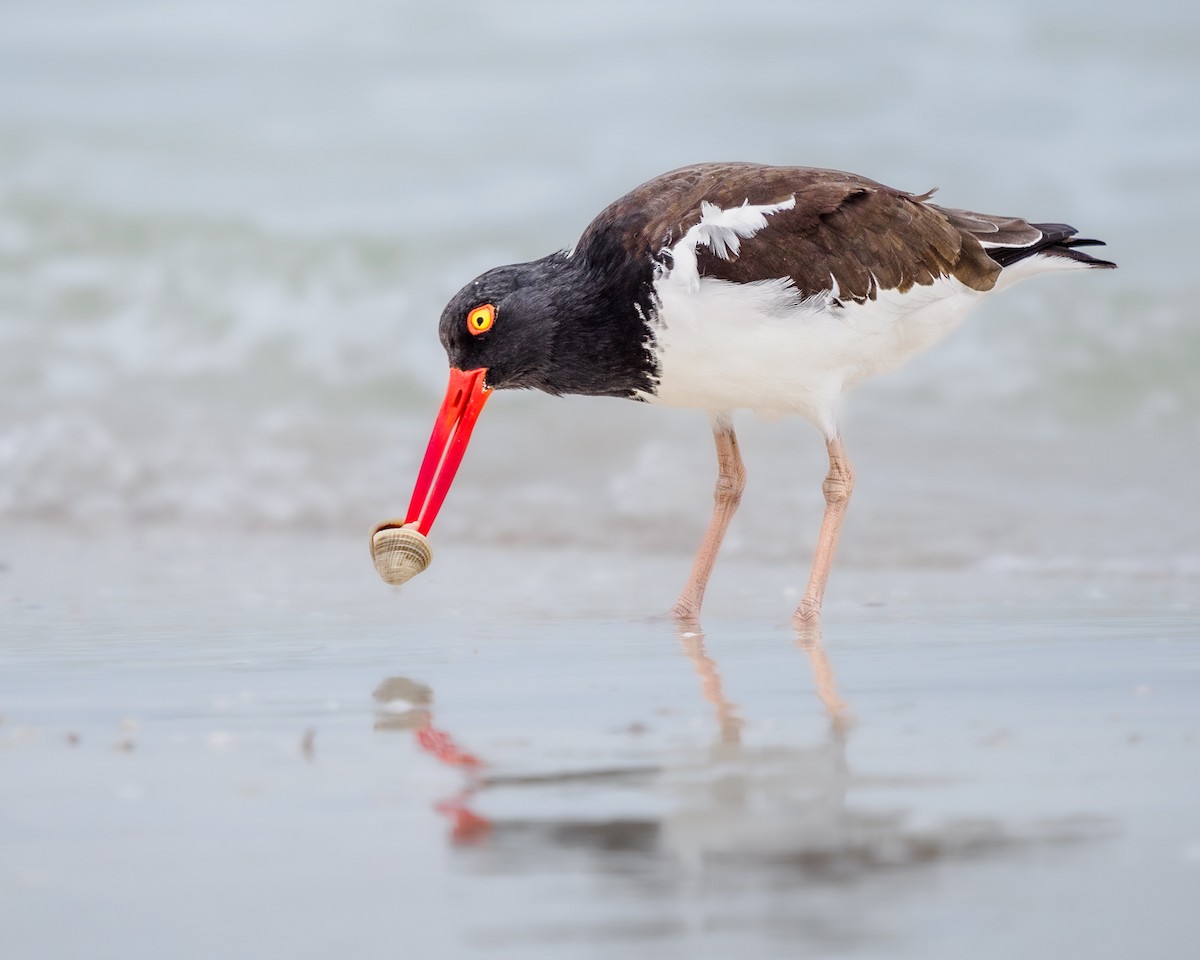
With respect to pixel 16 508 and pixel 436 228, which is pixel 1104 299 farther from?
pixel 16 508

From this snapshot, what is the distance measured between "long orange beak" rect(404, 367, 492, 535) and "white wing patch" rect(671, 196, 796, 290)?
83cm

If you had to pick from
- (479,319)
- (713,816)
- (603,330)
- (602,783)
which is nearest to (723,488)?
(603,330)

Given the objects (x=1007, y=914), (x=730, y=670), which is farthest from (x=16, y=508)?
(x=1007, y=914)

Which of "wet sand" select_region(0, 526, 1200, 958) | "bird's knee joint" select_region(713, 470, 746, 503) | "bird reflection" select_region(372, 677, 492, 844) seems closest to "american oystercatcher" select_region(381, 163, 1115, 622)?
"bird's knee joint" select_region(713, 470, 746, 503)

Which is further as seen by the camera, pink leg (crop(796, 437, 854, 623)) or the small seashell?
pink leg (crop(796, 437, 854, 623))

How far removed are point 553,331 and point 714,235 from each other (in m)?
0.65

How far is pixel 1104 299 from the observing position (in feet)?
41.5

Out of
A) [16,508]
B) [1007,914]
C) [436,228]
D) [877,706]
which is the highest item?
[436,228]

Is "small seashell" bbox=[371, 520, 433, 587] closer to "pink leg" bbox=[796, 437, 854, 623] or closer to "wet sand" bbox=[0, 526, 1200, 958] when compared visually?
"wet sand" bbox=[0, 526, 1200, 958]

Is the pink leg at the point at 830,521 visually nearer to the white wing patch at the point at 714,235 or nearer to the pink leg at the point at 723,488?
the pink leg at the point at 723,488

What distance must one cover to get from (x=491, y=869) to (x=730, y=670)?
6.22ft

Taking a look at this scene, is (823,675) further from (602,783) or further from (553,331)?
(553,331)

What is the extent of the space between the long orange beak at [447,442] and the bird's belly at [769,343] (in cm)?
64

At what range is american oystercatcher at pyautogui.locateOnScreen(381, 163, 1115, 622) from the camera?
17.2 ft
